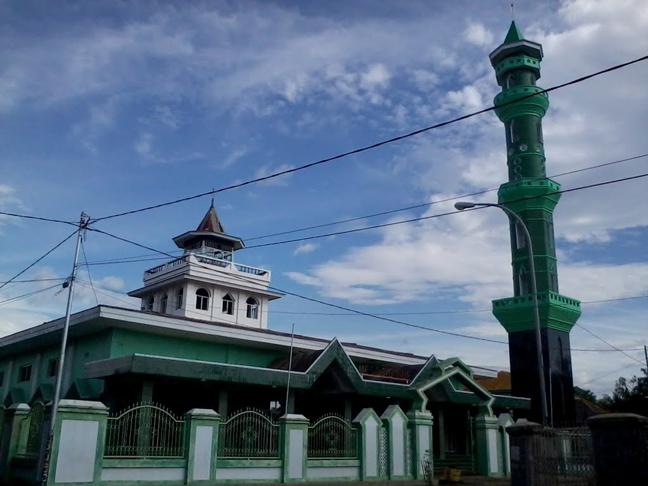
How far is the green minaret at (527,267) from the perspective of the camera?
31938 mm

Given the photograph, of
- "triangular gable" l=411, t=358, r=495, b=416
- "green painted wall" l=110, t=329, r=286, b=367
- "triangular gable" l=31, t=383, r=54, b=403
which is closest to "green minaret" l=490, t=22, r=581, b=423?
"triangular gable" l=411, t=358, r=495, b=416

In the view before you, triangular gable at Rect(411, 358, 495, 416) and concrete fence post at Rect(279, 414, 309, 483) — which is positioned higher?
triangular gable at Rect(411, 358, 495, 416)

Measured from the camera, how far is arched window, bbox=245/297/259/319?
41.6 m

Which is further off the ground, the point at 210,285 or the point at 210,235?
the point at 210,235

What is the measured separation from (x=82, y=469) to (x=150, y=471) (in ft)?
5.60

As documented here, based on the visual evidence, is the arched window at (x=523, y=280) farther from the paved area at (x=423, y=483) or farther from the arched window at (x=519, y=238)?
the paved area at (x=423, y=483)

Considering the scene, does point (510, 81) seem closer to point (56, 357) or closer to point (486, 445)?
point (486, 445)

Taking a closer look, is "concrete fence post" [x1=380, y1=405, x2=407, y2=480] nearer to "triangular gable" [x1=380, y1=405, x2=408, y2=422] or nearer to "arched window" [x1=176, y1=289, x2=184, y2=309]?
"triangular gable" [x1=380, y1=405, x2=408, y2=422]

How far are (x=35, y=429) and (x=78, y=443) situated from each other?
223cm

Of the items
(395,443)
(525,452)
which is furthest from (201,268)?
(525,452)

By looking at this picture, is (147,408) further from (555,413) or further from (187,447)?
(555,413)

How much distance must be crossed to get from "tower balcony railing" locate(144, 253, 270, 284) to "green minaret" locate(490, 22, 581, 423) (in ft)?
49.8

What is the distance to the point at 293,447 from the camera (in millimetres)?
18406

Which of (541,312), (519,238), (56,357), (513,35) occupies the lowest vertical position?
(56,357)
